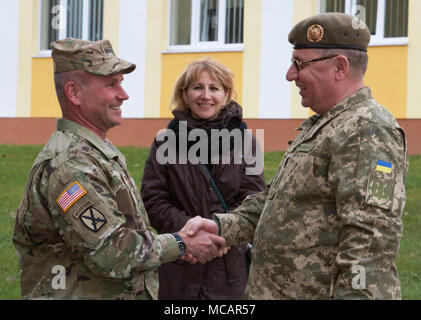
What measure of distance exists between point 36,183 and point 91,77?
0.56 metres

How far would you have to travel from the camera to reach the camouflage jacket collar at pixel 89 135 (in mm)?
2995

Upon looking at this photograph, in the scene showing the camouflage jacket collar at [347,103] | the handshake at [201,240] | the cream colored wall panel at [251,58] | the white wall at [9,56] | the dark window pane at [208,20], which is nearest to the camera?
the camouflage jacket collar at [347,103]

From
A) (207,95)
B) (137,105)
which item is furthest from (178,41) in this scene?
(207,95)

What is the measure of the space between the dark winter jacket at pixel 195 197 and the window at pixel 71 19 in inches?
439

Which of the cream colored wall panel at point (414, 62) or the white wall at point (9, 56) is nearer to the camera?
the cream colored wall panel at point (414, 62)

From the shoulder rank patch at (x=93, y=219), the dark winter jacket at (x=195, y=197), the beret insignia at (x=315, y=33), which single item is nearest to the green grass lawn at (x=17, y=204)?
the dark winter jacket at (x=195, y=197)

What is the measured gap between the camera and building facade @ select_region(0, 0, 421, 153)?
474 inches

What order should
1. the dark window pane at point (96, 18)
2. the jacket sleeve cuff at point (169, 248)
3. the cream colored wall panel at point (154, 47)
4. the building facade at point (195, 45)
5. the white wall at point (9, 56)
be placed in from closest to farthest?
the jacket sleeve cuff at point (169, 248)
the building facade at point (195, 45)
the cream colored wall panel at point (154, 47)
the dark window pane at point (96, 18)
the white wall at point (9, 56)

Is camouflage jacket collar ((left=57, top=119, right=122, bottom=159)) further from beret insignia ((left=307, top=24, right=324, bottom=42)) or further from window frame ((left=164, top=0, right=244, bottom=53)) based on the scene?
window frame ((left=164, top=0, right=244, bottom=53))

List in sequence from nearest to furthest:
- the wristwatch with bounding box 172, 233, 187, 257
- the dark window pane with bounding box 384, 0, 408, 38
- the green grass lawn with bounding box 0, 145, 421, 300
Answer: the wristwatch with bounding box 172, 233, 187, 257, the green grass lawn with bounding box 0, 145, 421, 300, the dark window pane with bounding box 384, 0, 408, 38

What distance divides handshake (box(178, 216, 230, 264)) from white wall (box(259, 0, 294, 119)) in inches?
368

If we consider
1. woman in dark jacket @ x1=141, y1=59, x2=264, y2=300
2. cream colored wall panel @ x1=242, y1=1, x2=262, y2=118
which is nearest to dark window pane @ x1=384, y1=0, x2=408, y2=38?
cream colored wall panel @ x1=242, y1=1, x2=262, y2=118

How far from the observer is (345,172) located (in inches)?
105

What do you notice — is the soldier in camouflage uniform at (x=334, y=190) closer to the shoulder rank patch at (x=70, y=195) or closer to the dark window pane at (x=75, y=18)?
the shoulder rank patch at (x=70, y=195)
